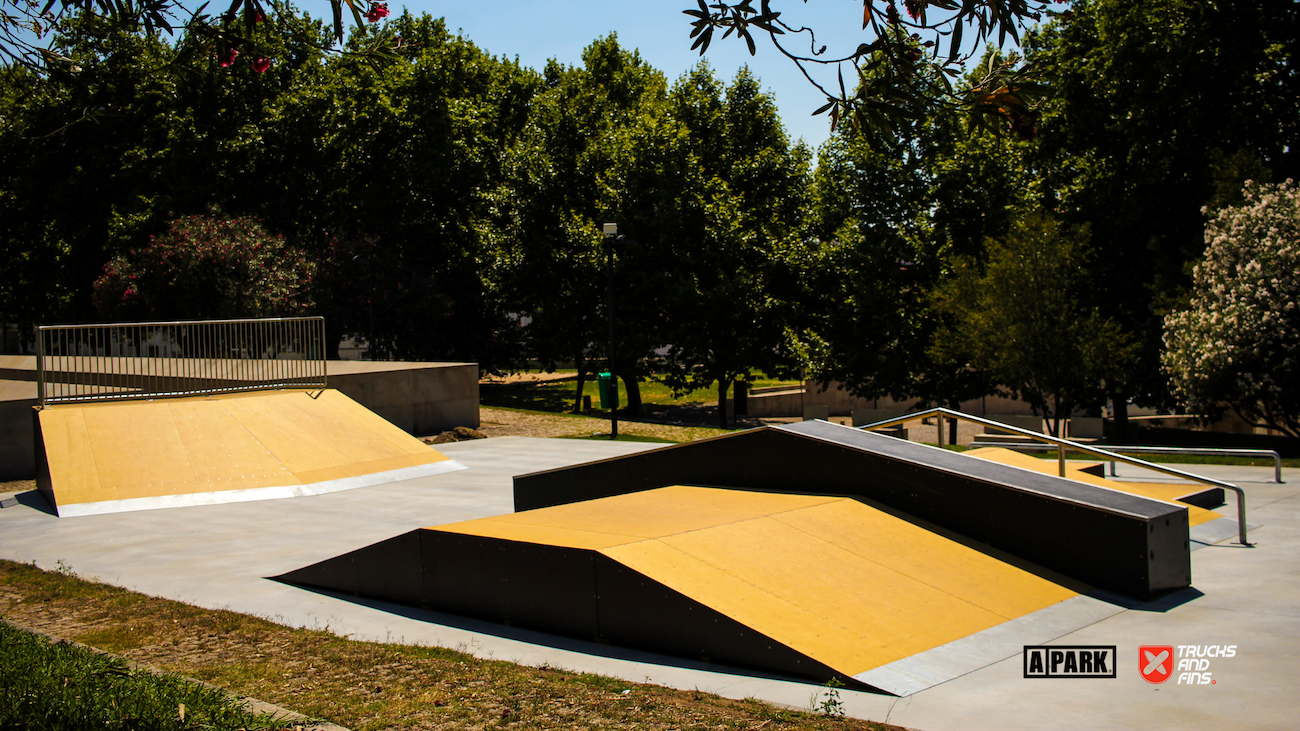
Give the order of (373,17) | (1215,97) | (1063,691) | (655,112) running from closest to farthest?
1. (1063,691)
2. (373,17)
3. (1215,97)
4. (655,112)

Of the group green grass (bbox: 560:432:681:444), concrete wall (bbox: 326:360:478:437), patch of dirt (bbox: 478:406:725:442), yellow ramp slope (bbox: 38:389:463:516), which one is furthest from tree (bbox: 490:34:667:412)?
yellow ramp slope (bbox: 38:389:463:516)

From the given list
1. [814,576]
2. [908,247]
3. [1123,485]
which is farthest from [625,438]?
[814,576]

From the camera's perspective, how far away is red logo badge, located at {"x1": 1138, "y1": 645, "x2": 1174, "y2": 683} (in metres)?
5.44

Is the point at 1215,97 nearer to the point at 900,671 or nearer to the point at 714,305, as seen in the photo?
the point at 714,305

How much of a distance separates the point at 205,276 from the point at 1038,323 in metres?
26.2

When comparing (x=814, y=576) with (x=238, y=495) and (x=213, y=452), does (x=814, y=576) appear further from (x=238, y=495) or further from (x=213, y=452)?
(x=213, y=452)

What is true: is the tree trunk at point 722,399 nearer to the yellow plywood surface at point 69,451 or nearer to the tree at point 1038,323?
the tree at point 1038,323

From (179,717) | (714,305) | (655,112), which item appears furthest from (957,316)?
(179,717)

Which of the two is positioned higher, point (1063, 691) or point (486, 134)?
point (486, 134)

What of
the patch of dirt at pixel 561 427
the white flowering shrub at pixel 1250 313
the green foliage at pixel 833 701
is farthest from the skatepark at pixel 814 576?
the patch of dirt at pixel 561 427

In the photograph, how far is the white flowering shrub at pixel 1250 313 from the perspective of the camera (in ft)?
68.4

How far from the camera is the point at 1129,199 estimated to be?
1089 inches

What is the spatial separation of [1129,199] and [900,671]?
2657 centimetres

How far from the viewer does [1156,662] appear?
5680mm
